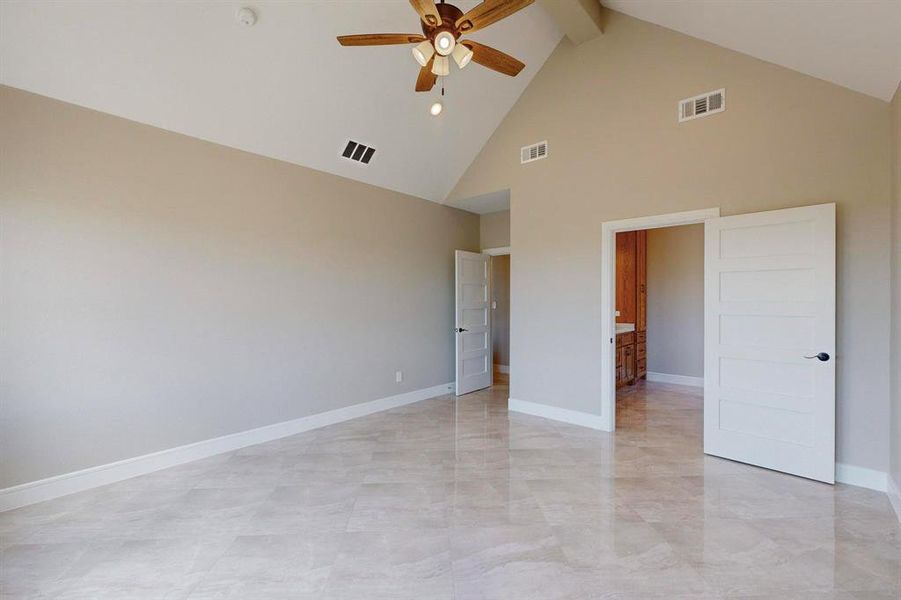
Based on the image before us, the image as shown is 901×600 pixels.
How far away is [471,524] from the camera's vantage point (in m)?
2.48

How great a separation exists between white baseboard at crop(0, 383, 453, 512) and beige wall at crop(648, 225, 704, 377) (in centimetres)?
469

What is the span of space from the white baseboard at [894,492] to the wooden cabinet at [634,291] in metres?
3.16

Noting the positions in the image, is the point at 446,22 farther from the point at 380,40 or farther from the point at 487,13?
the point at 380,40

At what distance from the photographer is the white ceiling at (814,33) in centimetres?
223

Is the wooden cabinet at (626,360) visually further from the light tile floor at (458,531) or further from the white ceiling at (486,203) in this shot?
the white ceiling at (486,203)

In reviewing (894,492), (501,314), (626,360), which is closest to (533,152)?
(626,360)

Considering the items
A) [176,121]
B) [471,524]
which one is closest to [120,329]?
[176,121]

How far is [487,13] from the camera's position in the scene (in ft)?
7.43

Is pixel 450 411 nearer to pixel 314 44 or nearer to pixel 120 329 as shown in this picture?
pixel 120 329

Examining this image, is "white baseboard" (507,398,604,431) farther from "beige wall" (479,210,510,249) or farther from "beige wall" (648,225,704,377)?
"beige wall" (648,225,704,377)

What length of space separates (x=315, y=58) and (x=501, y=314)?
5544mm

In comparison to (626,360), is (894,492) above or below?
below

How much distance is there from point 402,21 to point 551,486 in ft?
13.2

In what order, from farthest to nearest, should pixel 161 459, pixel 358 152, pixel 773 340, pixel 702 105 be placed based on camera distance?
pixel 358 152
pixel 702 105
pixel 161 459
pixel 773 340
